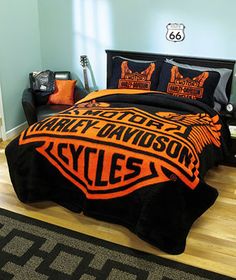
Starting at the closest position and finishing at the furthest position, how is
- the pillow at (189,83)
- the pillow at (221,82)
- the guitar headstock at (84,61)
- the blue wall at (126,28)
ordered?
the pillow at (189,83), the pillow at (221,82), the blue wall at (126,28), the guitar headstock at (84,61)

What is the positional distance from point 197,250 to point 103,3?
2847mm

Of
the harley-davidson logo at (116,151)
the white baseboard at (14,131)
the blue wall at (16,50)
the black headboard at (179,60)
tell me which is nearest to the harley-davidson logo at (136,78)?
the black headboard at (179,60)

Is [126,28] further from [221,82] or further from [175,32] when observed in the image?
[221,82]

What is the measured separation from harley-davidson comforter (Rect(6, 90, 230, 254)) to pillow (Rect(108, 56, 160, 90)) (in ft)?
2.45

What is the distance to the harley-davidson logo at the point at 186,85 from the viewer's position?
3.15 meters

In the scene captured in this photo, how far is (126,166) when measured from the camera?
2.13m

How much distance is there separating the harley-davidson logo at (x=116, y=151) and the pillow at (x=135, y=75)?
96 cm

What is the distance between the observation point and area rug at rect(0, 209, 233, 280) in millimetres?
1856

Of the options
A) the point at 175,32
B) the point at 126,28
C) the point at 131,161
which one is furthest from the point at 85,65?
the point at 131,161

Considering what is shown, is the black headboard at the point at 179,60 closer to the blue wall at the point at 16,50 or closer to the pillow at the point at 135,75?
the pillow at the point at 135,75

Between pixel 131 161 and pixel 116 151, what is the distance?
13 centimetres

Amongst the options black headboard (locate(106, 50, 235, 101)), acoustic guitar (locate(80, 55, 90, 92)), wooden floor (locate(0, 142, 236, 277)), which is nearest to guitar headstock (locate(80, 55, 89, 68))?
acoustic guitar (locate(80, 55, 90, 92))

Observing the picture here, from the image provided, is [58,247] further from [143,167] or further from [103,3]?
[103,3]

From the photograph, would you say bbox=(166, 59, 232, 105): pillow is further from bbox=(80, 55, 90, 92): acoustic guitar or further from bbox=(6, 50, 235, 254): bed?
bbox=(80, 55, 90, 92): acoustic guitar
